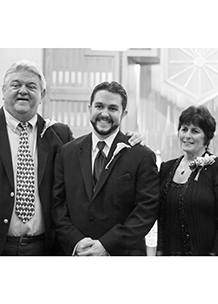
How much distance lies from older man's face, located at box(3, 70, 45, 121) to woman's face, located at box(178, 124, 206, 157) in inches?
31.1

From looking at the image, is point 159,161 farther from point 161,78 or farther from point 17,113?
point 17,113

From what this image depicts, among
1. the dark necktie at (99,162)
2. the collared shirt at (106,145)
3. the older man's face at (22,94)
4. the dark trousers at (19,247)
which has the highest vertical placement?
the older man's face at (22,94)

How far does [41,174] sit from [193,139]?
80 cm

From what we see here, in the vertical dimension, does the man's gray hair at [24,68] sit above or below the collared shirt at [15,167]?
above

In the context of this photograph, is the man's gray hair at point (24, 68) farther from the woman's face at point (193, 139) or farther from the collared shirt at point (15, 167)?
the woman's face at point (193, 139)

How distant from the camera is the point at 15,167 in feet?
7.49

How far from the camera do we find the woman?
7.38 feet

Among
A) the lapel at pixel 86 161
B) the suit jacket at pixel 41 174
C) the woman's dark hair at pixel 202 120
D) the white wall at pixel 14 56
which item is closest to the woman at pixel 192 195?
the woman's dark hair at pixel 202 120

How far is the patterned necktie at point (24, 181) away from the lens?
225cm

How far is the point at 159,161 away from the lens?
2574 mm

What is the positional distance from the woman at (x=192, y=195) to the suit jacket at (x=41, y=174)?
58cm

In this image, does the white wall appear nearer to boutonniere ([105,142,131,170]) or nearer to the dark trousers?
boutonniere ([105,142,131,170])

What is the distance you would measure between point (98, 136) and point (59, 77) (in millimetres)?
532

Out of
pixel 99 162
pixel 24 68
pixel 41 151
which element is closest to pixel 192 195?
pixel 99 162
